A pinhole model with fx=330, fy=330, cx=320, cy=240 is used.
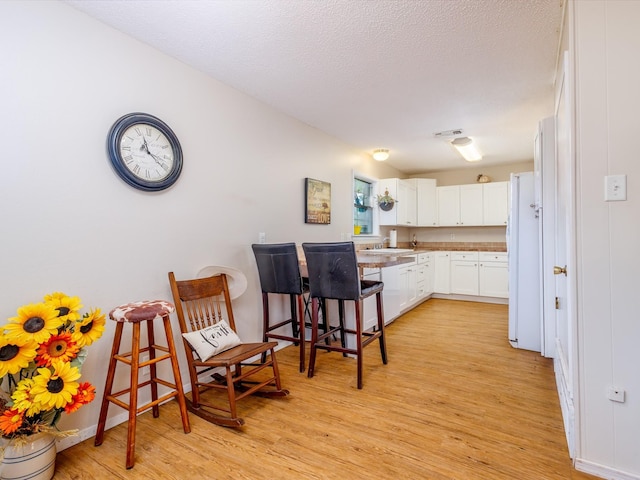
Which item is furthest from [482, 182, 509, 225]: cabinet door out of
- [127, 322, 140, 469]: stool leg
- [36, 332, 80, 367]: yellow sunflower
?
[36, 332, 80, 367]: yellow sunflower

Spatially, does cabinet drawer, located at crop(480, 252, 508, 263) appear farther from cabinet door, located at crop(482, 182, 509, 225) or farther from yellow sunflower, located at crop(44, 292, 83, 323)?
yellow sunflower, located at crop(44, 292, 83, 323)

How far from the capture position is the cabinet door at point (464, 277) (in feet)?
18.0

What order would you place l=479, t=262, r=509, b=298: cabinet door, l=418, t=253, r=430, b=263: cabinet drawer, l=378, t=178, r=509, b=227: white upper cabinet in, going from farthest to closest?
l=378, t=178, r=509, b=227: white upper cabinet, l=479, t=262, r=509, b=298: cabinet door, l=418, t=253, r=430, b=263: cabinet drawer

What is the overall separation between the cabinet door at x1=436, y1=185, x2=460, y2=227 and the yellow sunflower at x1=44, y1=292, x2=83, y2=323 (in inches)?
221

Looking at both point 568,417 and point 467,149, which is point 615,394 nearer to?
point 568,417

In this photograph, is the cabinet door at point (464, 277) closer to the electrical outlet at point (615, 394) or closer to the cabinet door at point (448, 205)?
the cabinet door at point (448, 205)

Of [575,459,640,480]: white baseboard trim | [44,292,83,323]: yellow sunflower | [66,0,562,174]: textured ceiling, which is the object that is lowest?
[575,459,640,480]: white baseboard trim

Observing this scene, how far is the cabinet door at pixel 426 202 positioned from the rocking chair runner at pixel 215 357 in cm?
430

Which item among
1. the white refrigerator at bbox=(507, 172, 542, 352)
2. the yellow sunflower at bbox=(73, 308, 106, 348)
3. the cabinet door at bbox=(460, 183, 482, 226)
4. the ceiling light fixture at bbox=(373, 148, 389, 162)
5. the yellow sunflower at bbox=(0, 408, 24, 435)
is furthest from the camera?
the cabinet door at bbox=(460, 183, 482, 226)

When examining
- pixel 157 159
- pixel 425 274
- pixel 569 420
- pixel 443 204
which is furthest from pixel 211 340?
pixel 443 204

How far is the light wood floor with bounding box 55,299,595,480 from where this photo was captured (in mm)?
1603

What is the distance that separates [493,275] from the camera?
17.4 feet

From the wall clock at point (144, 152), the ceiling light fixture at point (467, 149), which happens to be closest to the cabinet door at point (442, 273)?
the ceiling light fixture at point (467, 149)

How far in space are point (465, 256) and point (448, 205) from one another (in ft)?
3.22
